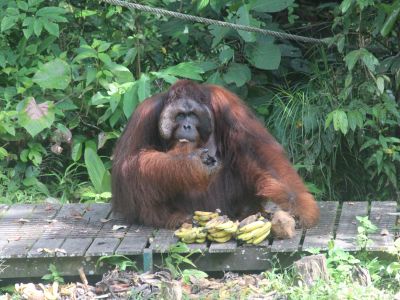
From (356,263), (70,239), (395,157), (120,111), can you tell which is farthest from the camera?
(120,111)

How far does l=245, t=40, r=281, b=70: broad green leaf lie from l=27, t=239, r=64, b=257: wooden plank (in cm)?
200

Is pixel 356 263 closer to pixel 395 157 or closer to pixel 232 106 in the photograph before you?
pixel 232 106

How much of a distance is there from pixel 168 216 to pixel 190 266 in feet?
1.38

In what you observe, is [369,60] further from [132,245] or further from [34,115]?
[34,115]

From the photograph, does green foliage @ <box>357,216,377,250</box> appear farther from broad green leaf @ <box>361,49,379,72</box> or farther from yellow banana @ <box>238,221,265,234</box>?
broad green leaf @ <box>361,49,379,72</box>

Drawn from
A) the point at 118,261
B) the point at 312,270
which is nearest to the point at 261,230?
the point at 312,270

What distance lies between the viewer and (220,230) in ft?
13.4

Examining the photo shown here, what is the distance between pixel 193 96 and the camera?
448 centimetres

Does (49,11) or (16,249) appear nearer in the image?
(16,249)

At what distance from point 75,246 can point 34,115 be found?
5.56ft

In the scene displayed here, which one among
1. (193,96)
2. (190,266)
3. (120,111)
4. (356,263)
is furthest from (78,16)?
(356,263)

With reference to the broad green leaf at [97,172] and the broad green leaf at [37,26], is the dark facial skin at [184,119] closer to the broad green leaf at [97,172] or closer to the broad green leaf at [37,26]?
the broad green leaf at [97,172]

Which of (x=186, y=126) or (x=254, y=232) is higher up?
(x=186, y=126)

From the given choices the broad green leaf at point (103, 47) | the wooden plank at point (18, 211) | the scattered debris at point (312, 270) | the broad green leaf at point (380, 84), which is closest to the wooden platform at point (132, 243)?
the wooden plank at point (18, 211)
